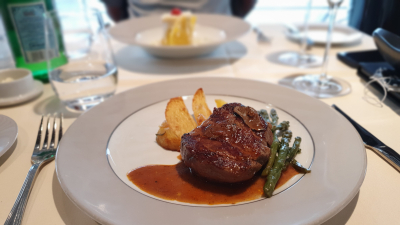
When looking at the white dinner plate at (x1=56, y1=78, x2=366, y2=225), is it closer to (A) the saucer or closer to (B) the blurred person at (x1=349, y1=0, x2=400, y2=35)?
(A) the saucer

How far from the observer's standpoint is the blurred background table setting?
1165 millimetres

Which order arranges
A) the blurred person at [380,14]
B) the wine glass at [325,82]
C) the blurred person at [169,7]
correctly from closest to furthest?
1. the wine glass at [325,82]
2. the blurred person at [380,14]
3. the blurred person at [169,7]

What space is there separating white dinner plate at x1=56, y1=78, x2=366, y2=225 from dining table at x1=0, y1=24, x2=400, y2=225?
0.53 ft

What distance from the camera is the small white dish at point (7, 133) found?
5.04ft

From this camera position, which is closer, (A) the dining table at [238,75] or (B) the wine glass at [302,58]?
(A) the dining table at [238,75]

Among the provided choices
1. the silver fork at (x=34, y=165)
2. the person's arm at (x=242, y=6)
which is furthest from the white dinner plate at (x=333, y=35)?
the silver fork at (x=34, y=165)

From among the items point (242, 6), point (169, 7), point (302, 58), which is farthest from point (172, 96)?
point (242, 6)

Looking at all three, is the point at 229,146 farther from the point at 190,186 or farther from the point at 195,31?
the point at 195,31

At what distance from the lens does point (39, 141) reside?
1697 mm

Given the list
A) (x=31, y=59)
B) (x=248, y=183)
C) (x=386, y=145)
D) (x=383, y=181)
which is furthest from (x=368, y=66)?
(x=31, y=59)

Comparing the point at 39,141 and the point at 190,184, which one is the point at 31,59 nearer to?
the point at 39,141

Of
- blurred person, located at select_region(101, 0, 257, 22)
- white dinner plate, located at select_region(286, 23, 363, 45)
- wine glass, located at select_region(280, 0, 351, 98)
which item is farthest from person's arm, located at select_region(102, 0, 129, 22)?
wine glass, located at select_region(280, 0, 351, 98)

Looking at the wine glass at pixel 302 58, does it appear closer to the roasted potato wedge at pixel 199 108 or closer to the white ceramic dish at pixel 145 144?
the white ceramic dish at pixel 145 144

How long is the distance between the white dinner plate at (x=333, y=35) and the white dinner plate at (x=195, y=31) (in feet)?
2.67
